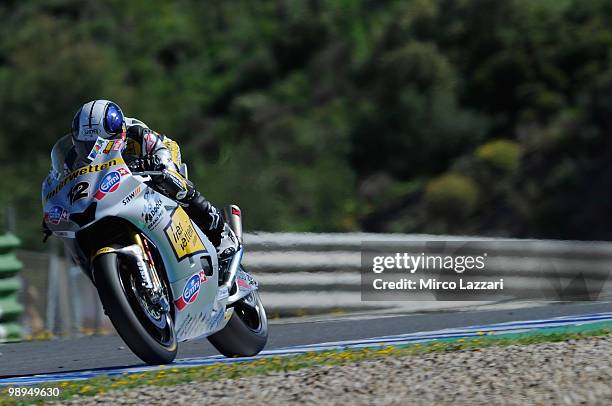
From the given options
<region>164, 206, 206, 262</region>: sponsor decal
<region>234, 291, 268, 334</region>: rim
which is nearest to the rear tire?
<region>164, 206, 206, 262</region>: sponsor decal

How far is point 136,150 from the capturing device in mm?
8031

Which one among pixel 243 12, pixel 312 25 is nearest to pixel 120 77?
pixel 312 25

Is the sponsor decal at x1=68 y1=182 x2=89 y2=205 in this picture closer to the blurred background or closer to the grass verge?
the grass verge

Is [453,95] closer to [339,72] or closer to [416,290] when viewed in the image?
[339,72]

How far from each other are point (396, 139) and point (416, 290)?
40.7 m

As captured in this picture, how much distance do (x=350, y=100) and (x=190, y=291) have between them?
54350 millimetres

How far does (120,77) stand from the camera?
5472 centimetres

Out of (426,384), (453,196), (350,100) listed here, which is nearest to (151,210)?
(426,384)

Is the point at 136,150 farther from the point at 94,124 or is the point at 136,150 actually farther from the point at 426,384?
the point at 426,384

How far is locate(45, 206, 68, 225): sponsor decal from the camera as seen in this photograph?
747 cm

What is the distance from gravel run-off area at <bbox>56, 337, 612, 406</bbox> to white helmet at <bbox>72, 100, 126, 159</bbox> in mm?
1563

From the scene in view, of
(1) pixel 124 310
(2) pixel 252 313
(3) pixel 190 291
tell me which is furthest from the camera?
(2) pixel 252 313

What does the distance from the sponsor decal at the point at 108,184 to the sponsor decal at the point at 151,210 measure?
0.77 feet

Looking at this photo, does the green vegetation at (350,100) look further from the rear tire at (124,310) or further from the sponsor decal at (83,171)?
the rear tire at (124,310)
